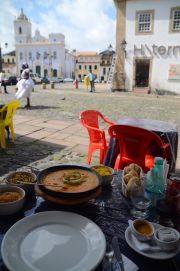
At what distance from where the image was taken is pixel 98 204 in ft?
4.53

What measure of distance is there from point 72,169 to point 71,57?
7122 centimetres

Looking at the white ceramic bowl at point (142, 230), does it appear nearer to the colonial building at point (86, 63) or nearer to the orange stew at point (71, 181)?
the orange stew at point (71, 181)

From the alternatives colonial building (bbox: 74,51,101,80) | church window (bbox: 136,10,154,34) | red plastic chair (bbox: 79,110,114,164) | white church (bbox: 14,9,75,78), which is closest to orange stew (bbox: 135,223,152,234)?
red plastic chair (bbox: 79,110,114,164)

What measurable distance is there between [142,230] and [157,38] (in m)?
18.5

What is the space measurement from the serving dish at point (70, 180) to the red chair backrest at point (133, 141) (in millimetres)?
1259

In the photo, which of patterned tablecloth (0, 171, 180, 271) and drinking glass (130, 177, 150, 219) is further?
drinking glass (130, 177, 150, 219)

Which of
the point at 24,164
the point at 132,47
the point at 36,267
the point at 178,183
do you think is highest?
the point at 132,47

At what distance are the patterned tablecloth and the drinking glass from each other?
0.13 feet

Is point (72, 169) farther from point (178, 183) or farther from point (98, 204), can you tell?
point (178, 183)

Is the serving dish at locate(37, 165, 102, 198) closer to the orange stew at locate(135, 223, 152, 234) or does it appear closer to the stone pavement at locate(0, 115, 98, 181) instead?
the orange stew at locate(135, 223, 152, 234)

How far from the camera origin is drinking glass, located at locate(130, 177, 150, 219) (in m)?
1.32

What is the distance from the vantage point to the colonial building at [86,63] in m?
66.4

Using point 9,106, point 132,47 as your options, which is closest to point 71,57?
point 132,47

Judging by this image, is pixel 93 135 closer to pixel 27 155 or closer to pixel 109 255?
pixel 27 155
